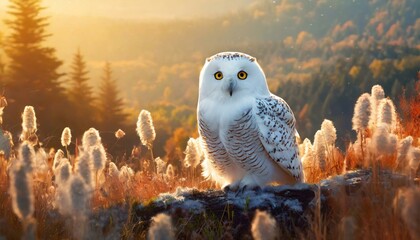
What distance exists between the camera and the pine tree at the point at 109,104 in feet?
143

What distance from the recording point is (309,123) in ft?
118

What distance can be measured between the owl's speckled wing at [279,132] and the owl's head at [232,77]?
142 mm

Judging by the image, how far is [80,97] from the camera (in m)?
42.2

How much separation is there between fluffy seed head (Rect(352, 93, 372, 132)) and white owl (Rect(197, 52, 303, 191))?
0.70 metres

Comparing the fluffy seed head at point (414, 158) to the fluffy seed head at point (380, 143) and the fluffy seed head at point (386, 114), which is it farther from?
the fluffy seed head at point (386, 114)

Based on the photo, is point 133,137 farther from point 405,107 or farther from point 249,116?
point 249,116

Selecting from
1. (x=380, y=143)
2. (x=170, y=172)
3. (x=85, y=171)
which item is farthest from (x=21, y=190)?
(x=170, y=172)

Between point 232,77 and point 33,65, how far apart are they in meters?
37.7

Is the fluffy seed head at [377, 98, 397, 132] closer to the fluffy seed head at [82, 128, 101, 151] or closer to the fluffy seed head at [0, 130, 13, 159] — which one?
the fluffy seed head at [82, 128, 101, 151]

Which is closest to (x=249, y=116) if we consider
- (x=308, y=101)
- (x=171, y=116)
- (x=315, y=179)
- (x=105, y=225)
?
(x=105, y=225)

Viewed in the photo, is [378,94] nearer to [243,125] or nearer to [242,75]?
[242,75]

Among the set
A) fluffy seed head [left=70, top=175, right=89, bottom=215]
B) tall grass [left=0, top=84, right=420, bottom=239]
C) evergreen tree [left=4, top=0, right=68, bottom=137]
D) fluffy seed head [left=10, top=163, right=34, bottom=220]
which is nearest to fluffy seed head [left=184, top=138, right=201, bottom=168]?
tall grass [left=0, top=84, right=420, bottom=239]

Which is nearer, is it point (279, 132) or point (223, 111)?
point (223, 111)

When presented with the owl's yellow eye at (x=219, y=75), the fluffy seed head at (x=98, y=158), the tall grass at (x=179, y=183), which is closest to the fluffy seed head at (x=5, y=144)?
the tall grass at (x=179, y=183)
